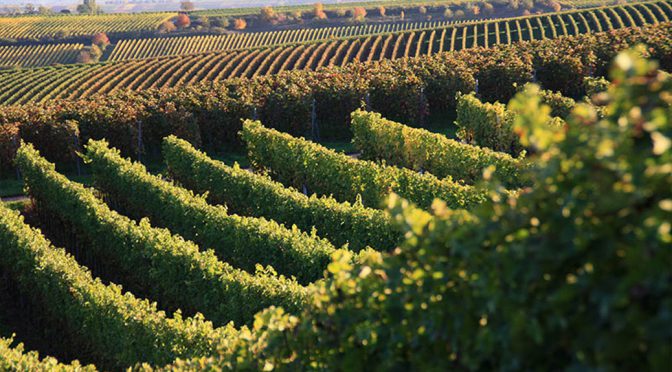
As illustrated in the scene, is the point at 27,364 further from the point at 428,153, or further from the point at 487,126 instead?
the point at 487,126

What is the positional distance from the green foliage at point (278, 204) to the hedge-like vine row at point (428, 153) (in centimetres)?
522

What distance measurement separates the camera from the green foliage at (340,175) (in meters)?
21.3

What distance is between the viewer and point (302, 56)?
76.4 metres

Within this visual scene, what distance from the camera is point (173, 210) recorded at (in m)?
22.4

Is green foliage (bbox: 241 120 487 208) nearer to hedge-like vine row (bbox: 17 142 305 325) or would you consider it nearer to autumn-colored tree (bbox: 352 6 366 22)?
hedge-like vine row (bbox: 17 142 305 325)

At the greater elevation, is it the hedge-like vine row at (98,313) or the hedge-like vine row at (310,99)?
the hedge-like vine row at (98,313)

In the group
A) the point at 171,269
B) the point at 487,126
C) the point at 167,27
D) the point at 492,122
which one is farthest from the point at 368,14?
the point at 171,269

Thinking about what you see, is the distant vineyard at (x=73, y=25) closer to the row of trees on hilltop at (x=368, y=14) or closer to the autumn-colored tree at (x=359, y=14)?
the row of trees on hilltop at (x=368, y=14)

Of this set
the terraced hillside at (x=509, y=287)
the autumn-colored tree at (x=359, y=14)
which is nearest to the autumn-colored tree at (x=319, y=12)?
the autumn-colored tree at (x=359, y=14)

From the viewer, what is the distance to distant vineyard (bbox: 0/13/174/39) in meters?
139

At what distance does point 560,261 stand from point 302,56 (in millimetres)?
73334

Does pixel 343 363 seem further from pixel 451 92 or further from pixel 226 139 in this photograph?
pixel 451 92

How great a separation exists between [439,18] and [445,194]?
130 metres

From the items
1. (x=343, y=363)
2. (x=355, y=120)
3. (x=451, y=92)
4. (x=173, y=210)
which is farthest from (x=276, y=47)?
(x=343, y=363)
